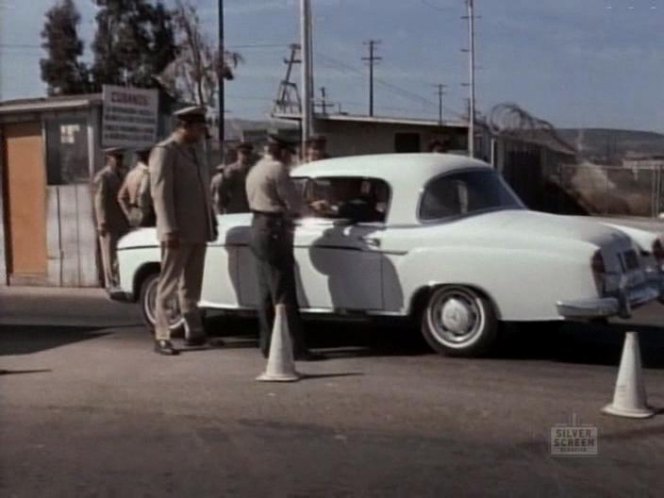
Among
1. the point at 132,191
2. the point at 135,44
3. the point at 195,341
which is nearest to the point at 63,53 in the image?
the point at 135,44

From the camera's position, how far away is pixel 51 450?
6395 mm

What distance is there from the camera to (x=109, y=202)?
13.3m

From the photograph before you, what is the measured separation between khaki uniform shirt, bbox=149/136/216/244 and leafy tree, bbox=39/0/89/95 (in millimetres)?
28311

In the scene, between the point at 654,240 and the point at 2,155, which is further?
the point at 2,155

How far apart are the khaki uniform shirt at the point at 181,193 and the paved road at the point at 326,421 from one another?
3.21 ft

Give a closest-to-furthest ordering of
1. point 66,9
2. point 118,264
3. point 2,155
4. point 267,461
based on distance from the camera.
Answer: point 267,461
point 118,264
point 2,155
point 66,9

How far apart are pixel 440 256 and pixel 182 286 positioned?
6.80ft

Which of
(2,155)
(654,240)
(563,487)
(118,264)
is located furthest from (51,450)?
(2,155)

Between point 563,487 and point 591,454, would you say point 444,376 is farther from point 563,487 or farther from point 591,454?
point 563,487

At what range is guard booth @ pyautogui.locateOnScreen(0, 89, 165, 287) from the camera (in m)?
A: 15.6

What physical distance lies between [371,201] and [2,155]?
842 cm

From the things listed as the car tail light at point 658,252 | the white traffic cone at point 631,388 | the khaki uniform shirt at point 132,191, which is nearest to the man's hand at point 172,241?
the khaki uniform shirt at point 132,191

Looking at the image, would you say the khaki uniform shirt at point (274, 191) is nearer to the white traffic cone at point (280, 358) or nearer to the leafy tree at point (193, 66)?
the white traffic cone at point (280, 358)

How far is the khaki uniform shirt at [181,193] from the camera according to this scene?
358 inches
